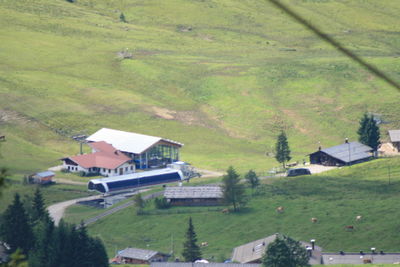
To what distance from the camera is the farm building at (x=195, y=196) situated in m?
88.8

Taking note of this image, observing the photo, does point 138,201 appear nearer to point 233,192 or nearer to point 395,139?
point 233,192

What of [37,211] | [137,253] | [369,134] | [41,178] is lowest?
[137,253]

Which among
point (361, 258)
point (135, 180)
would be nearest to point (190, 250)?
point (361, 258)

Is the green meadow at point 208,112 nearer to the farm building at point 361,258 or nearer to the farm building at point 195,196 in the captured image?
the farm building at point 361,258

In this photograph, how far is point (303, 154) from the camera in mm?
121312

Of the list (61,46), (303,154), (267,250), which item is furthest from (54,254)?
(61,46)

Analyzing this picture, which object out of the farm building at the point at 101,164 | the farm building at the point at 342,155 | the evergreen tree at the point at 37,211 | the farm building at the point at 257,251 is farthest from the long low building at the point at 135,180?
the farm building at the point at 257,251

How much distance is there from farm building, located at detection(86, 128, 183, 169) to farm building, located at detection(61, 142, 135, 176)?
2.08 metres

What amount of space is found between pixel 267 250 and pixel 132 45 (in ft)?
433

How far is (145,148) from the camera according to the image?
112000mm

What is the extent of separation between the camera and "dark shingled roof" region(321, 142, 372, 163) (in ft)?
357

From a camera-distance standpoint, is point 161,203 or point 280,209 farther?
point 161,203

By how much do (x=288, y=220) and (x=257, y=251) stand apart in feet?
39.9

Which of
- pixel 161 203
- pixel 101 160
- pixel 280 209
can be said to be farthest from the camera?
pixel 101 160
